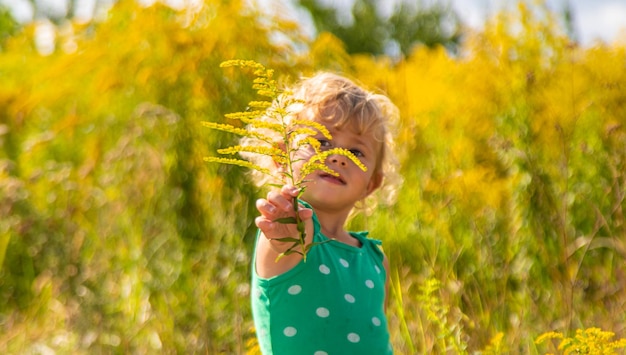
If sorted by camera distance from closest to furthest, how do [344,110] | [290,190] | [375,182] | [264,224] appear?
[290,190]
[264,224]
[344,110]
[375,182]

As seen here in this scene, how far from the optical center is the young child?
6.32 ft

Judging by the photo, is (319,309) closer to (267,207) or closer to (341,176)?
(341,176)

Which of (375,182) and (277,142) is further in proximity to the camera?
(375,182)

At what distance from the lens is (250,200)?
3152mm

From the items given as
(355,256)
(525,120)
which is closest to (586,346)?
(355,256)

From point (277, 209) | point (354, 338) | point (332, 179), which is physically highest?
point (277, 209)

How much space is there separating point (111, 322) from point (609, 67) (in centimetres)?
241

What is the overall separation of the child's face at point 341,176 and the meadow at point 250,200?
51 centimetres

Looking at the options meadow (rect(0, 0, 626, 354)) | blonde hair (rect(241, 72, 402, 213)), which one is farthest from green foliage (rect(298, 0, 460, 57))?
blonde hair (rect(241, 72, 402, 213))

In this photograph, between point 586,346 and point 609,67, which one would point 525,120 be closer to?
point 609,67

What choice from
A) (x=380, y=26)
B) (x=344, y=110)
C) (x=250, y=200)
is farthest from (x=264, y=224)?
(x=380, y=26)

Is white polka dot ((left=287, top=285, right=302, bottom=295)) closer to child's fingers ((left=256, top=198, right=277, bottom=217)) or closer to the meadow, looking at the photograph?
the meadow

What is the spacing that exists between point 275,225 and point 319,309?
23.6 inches

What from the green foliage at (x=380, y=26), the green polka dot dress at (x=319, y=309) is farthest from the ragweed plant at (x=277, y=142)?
the green foliage at (x=380, y=26)
